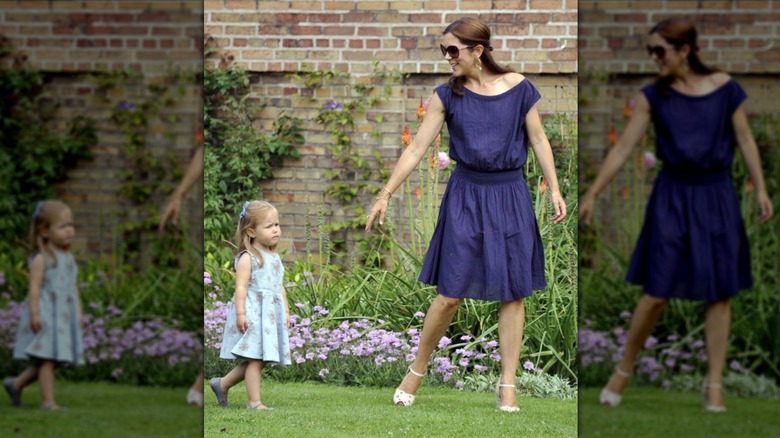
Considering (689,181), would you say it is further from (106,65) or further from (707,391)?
(106,65)

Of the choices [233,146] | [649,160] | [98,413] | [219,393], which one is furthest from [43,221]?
[233,146]

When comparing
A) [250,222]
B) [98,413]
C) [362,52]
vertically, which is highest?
[362,52]

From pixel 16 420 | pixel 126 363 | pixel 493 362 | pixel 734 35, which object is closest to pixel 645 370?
pixel 734 35

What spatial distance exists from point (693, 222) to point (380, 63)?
15.8 ft

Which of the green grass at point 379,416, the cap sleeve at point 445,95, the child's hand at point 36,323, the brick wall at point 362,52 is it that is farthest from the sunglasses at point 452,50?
the child's hand at point 36,323

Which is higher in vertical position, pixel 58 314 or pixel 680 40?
pixel 680 40

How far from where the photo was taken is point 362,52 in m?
6.61

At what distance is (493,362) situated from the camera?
5.26 metres

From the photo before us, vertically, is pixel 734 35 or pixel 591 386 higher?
pixel 734 35

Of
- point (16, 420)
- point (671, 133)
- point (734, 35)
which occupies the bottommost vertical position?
point (16, 420)

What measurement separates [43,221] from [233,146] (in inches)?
185

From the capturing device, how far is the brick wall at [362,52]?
646cm

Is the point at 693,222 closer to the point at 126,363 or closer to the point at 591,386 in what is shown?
the point at 591,386

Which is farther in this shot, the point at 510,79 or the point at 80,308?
the point at 510,79
